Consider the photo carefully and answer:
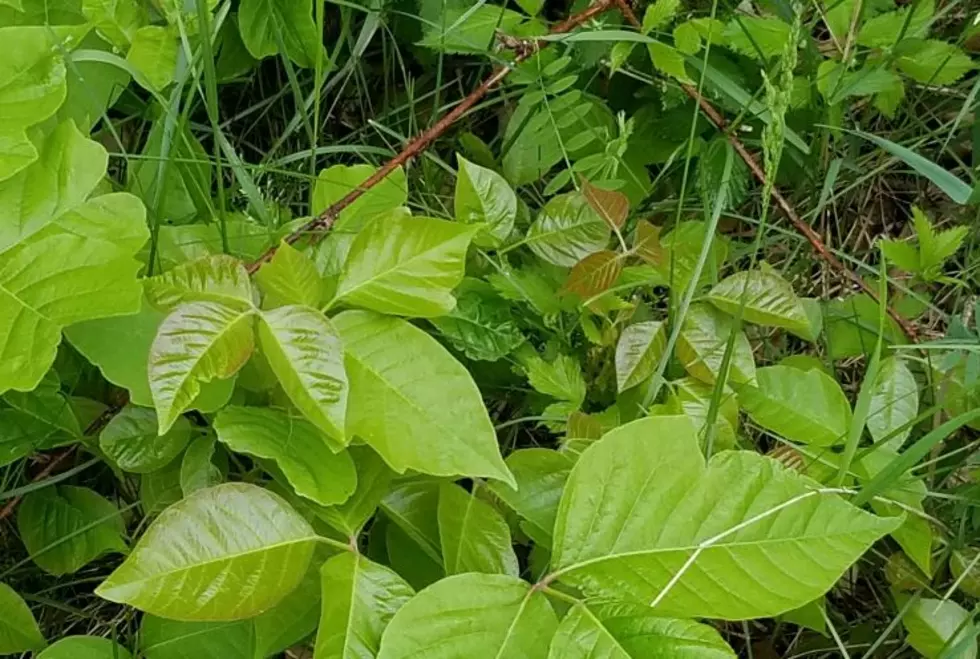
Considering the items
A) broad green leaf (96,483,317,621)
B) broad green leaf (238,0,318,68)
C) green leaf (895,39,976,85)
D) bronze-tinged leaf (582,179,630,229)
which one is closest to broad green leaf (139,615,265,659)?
broad green leaf (96,483,317,621)

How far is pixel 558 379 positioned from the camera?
114 cm

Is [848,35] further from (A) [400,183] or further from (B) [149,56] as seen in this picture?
(B) [149,56]

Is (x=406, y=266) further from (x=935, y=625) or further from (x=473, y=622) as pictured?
(x=935, y=625)

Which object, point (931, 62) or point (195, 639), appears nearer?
point (195, 639)

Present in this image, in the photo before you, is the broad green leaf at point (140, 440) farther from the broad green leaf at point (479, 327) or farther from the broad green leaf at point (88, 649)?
the broad green leaf at point (479, 327)

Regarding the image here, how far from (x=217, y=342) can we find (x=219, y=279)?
0.08 meters

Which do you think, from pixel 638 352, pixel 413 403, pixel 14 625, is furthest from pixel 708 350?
pixel 14 625

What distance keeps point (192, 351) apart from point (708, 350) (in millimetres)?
588

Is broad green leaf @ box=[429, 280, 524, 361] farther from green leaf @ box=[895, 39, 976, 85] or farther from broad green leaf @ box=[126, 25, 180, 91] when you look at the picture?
green leaf @ box=[895, 39, 976, 85]

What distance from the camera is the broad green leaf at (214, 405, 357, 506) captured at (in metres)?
0.90

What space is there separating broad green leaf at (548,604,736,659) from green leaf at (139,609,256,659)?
0.36 meters

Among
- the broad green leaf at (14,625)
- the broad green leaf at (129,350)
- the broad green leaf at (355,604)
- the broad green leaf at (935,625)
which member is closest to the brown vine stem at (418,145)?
the broad green leaf at (129,350)

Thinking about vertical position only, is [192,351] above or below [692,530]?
above

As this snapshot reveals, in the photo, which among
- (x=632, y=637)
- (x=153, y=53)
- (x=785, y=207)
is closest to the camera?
(x=632, y=637)
